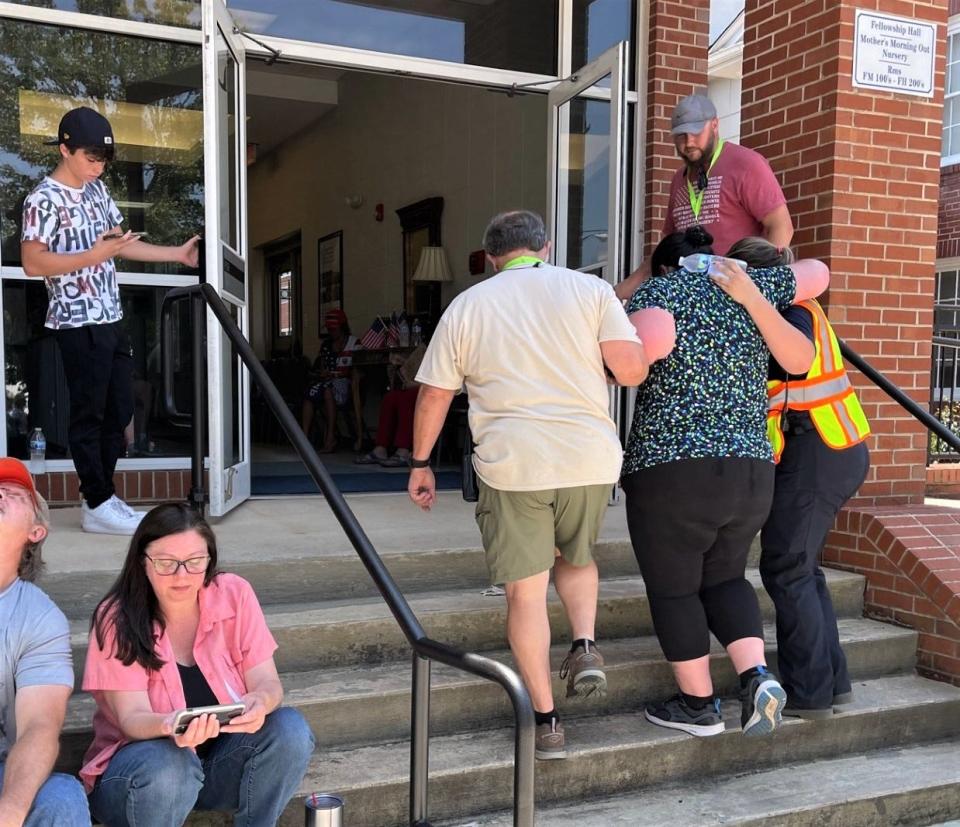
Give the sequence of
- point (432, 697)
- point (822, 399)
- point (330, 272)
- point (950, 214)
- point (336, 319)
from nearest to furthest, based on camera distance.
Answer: point (432, 697)
point (822, 399)
point (336, 319)
point (950, 214)
point (330, 272)

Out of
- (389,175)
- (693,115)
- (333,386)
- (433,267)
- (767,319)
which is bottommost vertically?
(333,386)

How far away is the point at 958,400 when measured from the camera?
301 inches

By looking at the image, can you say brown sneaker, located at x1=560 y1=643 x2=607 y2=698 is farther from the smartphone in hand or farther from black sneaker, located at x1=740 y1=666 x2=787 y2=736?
the smartphone in hand

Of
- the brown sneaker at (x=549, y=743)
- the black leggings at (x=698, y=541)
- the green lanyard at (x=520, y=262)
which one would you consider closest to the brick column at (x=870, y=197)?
the black leggings at (x=698, y=541)

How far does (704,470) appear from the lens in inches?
105

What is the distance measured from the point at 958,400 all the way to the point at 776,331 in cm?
582

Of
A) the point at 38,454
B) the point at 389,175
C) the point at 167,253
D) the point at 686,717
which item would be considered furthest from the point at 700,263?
the point at 389,175

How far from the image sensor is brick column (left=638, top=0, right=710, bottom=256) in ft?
17.7

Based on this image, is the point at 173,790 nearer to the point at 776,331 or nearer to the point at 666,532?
the point at 666,532

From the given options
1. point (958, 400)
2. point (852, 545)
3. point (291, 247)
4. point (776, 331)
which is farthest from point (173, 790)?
point (291, 247)

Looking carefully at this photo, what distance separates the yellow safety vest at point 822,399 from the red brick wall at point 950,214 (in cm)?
888

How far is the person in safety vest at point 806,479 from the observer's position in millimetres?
2990

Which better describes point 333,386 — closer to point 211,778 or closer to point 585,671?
point 585,671

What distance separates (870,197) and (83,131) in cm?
341
